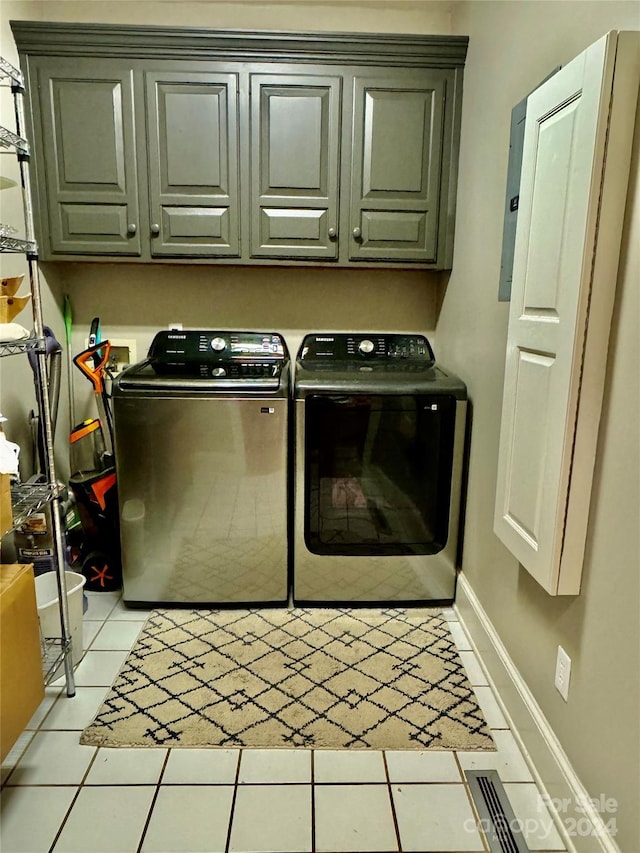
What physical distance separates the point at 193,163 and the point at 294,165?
1.35ft

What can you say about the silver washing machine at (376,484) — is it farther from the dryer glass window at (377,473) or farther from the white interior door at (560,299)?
the white interior door at (560,299)

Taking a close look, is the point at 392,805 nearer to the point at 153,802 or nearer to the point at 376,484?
the point at 153,802

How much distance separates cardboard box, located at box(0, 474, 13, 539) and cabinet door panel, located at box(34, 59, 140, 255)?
1309mm

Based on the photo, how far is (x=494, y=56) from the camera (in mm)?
1983

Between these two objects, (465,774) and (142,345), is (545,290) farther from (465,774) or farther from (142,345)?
(142,345)

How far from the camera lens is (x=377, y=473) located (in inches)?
88.7

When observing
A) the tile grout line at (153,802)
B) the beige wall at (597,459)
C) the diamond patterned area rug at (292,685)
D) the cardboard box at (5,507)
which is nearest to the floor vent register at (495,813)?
the diamond patterned area rug at (292,685)

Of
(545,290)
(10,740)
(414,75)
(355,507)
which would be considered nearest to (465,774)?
(355,507)

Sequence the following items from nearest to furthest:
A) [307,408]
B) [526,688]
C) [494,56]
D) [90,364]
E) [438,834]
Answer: [438,834] → [526,688] → [494,56] → [307,408] → [90,364]

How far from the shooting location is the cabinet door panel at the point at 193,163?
228 centimetres

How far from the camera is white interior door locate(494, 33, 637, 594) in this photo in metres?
1.16

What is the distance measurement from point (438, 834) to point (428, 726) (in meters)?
0.34

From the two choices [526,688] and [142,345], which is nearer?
[526,688]

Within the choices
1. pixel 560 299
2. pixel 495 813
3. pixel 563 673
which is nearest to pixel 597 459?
pixel 560 299
